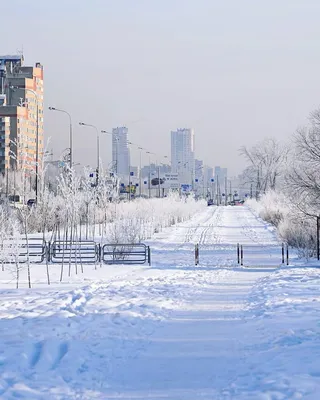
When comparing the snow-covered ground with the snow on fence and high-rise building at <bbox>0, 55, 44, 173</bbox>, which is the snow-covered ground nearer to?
the snow on fence

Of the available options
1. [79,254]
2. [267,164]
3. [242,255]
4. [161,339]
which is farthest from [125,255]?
[267,164]

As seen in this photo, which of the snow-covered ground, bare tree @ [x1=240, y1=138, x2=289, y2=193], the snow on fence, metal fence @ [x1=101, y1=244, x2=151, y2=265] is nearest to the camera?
the snow-covered ground

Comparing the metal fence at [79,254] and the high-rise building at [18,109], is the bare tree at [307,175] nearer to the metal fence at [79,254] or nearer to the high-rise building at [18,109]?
the metal fence at [79,254]

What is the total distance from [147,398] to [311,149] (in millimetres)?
35853

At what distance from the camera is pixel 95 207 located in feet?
162

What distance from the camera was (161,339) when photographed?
11.8 metres

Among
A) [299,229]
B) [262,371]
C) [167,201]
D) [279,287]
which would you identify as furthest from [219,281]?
[167,201]

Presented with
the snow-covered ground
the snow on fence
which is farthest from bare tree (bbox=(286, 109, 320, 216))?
the snow-covered ground

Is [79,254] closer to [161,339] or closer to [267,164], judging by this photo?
[161,339]

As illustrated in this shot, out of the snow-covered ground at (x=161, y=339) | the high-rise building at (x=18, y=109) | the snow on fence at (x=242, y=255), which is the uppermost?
the high-rise building at (x=18, y=109)

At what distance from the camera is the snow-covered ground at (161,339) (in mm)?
8484

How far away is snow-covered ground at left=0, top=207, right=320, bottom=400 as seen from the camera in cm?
848

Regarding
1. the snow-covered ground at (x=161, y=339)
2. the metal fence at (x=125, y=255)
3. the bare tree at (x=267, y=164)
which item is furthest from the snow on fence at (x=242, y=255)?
the bare tree at (x=267, y=164)

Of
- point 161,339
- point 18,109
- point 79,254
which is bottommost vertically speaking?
point 161,339
